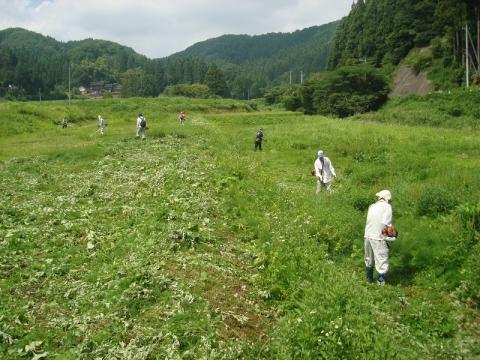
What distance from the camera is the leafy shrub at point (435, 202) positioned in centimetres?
1420

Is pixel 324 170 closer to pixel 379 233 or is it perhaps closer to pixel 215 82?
pixel 379 233

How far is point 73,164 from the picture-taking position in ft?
82.8

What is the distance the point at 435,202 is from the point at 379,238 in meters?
4.52

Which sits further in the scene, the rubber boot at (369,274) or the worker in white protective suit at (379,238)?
the rubber boot at (369,274)

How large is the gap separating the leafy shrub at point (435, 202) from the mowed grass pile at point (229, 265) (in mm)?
54

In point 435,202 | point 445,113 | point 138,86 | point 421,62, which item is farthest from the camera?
point 138,86

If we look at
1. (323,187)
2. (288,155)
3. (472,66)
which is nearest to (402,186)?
(323,187)

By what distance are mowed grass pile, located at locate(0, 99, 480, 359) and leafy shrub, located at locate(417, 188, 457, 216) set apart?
0.05 meters

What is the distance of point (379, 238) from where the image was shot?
1098cm

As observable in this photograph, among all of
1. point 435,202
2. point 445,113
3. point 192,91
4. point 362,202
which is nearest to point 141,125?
point 362,202

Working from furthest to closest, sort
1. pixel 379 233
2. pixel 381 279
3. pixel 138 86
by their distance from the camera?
pixel 138 86 → pixel 379 233 → pixel 381 279

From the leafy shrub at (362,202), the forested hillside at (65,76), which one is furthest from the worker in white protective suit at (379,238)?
the forested hillside at (65,76)

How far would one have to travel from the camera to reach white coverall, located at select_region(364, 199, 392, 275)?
10961mm

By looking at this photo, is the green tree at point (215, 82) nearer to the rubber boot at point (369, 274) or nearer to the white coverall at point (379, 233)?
the white coverall at point (379, 233)
